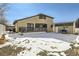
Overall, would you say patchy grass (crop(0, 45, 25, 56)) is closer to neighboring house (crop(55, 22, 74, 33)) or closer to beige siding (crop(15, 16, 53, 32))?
beige siding (crop(15, 16, 53, 32))

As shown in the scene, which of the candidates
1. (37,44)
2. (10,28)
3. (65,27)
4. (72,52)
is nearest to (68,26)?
(65,27)

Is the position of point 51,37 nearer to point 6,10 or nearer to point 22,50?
point 22,50

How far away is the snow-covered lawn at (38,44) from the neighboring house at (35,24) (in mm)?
59

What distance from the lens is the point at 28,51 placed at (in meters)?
3.39

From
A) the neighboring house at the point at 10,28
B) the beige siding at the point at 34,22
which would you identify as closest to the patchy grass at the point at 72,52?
the beige siding at the point at 34,22

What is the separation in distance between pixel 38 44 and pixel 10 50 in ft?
1.03

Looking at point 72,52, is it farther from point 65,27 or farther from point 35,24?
point 35,24

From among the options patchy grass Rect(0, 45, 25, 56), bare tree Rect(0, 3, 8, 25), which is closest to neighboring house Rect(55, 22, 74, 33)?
patchy grass Rect(0, 45, 25, 56)

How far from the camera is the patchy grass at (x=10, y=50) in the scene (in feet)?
11.1

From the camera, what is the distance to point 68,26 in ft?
11.1

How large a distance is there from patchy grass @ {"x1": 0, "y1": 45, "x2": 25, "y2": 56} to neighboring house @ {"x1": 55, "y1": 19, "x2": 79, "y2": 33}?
1.54ft

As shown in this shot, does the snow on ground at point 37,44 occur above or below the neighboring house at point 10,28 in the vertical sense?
below

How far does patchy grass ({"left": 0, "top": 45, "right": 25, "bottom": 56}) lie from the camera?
3.37 m

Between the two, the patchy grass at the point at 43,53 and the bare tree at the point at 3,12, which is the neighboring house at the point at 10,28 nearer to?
the bare tree at the point at 3,12
